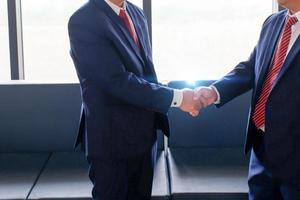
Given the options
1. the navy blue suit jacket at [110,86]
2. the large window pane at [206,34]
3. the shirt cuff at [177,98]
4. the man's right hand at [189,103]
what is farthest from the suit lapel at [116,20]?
the large window pane at [206,34]

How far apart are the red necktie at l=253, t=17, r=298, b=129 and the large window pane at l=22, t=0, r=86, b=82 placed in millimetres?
2678

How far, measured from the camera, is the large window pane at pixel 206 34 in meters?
4.61

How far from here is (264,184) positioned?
1842 millimetres

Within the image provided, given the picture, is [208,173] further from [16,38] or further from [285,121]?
[16,38]

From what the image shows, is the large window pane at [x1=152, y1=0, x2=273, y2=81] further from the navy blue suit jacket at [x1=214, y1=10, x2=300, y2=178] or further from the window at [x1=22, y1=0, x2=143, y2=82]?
the navy blue suit jacket at [x1=214, y1=10, x2=300, y2=178]

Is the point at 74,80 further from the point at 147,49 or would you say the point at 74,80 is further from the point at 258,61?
the point at 258,61

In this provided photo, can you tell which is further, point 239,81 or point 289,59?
point 239,81

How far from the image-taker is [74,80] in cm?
321

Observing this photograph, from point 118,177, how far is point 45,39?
11.3 ft

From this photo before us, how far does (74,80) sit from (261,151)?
168cm

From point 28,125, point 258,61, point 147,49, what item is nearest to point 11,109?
point 28,125

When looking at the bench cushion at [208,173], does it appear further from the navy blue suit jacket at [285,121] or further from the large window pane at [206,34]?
the large window pane at [206,34]

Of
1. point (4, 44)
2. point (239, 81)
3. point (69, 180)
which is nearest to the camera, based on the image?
point (239, 81)

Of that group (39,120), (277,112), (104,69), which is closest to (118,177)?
(104,69)
